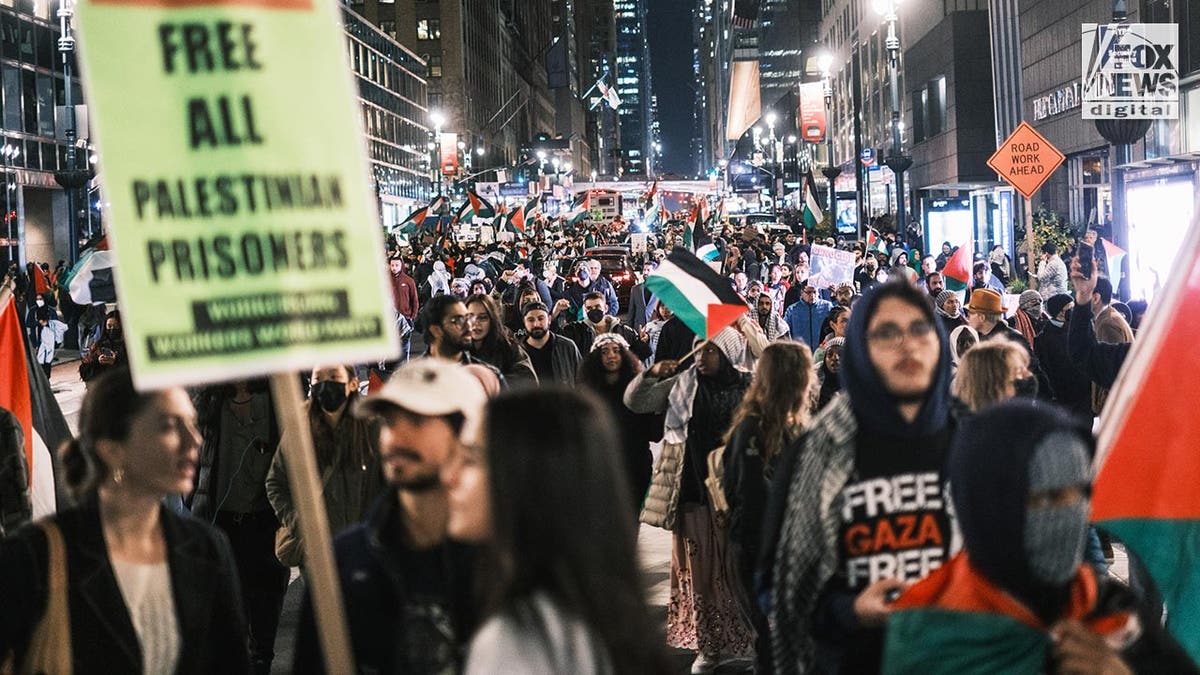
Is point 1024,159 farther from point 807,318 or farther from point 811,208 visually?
point 811,208

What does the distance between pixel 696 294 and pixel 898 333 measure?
457 cm

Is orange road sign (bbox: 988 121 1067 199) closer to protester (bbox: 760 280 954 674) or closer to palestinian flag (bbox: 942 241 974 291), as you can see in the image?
palestinian flag (bbox: 942 241 974 291)

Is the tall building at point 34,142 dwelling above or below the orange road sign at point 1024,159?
above

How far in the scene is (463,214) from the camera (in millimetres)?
41781

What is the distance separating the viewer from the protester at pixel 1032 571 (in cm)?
282

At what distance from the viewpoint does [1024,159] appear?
16.3 meters

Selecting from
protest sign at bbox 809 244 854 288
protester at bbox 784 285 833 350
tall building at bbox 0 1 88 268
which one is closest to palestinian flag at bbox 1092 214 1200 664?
protester at bbox 784 285 833 350

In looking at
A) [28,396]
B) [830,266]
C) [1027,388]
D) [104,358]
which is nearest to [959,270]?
[830,266]

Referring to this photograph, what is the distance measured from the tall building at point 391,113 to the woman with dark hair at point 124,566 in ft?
291

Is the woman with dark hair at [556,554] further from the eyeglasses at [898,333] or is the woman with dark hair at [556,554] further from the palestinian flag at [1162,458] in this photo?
the palestinian flag at [1162,458]

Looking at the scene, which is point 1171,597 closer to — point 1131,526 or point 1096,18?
point 1131,526

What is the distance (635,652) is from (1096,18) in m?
36.3

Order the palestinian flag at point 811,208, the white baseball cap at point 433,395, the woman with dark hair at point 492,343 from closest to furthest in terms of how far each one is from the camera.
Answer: the white baseball cap at point 433,395
the woman with dark hair at point 492,343
the palestinian flag at point 811,208

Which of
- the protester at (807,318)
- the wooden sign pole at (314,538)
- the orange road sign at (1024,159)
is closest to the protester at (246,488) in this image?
the wooden sign pole at (314,538)
